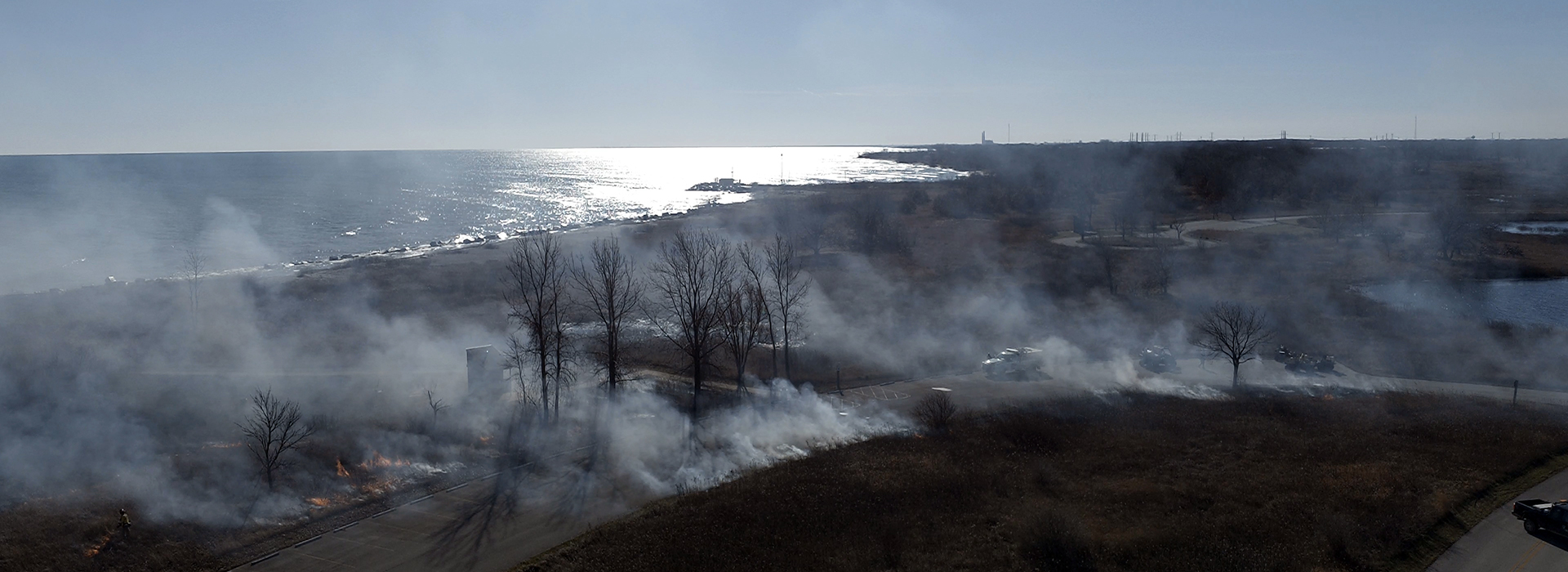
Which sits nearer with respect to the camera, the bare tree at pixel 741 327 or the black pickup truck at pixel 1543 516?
the black pickup truck at pixel 1543 516

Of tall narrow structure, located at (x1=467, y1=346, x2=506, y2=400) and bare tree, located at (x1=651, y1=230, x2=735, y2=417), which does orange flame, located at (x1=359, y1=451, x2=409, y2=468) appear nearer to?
tall narrow structure, located at (x1=467, y1=346, x2=506, y2=400)

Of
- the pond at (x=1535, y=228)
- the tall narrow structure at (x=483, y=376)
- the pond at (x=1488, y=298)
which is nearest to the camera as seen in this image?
the tall narrow structure at (x=483, y=376)

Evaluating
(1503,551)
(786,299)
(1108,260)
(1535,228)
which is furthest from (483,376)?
(1535,228)

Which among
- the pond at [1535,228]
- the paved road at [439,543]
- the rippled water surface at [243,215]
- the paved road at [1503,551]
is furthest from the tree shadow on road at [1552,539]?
the rippled water surface at [243,215]

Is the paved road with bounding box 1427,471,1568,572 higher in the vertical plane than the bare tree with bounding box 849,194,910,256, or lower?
lower

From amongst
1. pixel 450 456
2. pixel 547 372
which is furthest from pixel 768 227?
pixel 450 456

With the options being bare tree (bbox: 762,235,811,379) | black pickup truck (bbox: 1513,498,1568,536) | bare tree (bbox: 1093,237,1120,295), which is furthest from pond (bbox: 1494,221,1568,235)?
black pickup truck (bbox: 1513,498,1568,536)

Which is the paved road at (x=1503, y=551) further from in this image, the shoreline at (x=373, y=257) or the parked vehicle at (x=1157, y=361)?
the shoreline at (x=373, y=257)
